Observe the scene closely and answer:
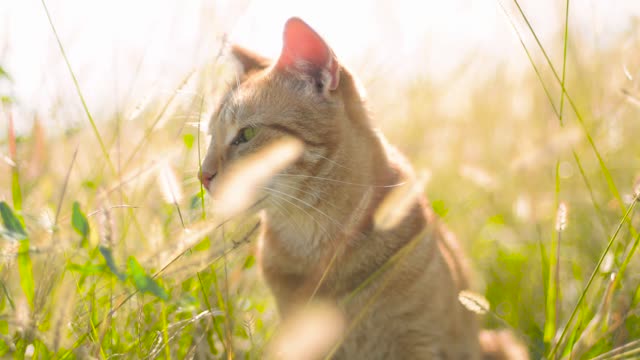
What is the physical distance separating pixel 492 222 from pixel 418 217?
1.04 meters

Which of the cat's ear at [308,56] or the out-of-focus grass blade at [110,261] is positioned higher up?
the cat's ear at [308,56]

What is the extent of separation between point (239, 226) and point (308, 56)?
603mm

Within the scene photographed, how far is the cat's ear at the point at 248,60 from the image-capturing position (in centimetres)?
242

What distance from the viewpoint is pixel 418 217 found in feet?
6.84

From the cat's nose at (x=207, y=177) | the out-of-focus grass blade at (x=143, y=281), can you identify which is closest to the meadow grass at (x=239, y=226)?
the out-of-focus grass blade at (x=143, y=281)

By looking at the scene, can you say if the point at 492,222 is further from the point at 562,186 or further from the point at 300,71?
the point at 300,71

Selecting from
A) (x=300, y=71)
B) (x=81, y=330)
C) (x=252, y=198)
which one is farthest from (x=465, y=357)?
(x=81, y=330)

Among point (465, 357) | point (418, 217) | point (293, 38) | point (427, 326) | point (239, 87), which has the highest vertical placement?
point (293, 38)

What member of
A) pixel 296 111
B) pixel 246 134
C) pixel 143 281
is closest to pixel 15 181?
A: pixel 143 281

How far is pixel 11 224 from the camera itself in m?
1.08

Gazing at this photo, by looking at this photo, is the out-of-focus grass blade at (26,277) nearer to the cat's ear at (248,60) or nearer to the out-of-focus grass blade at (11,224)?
the out-of-focus grass blade at (11,224)

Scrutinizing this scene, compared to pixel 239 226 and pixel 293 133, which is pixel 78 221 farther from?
pixel 293 133

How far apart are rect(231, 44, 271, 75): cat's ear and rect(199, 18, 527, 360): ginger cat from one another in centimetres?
24

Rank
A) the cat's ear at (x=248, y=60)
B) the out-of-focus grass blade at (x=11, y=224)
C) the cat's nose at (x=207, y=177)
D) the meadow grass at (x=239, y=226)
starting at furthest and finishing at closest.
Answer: the cat's ear at (x=248, y=60)
the cat's nose at (x=207, y=177)
the meadow grass at (x=239, y=226)
the out-of-focus grass blade at (x=11, y=224)
